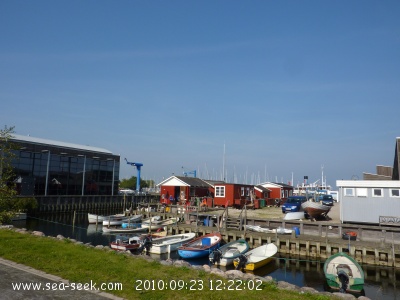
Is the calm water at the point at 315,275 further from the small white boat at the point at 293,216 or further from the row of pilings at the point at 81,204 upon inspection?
the row of pilings at the point at 81,204

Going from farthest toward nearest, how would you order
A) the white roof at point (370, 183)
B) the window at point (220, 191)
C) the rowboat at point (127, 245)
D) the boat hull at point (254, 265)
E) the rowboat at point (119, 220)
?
1. the window at point (220, 191)
2. the rowboat at point (119, 220)
3. the white roof at point (370, 183)
4. the rowboat at point (127, 245)
5. the boat hull at point (254, 265)

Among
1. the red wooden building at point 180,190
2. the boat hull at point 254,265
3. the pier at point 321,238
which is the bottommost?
the boat hull at point 254,265

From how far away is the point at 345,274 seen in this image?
669 inches

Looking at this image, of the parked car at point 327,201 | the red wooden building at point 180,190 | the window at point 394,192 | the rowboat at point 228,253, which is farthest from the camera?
the parked car at point 327,201

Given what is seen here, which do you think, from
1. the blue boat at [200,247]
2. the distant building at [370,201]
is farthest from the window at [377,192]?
the blue boat at [200,247]

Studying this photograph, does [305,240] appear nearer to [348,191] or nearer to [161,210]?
[348,191]

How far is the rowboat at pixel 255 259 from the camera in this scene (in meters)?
20.7

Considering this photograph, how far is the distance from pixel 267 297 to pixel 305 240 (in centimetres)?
1680

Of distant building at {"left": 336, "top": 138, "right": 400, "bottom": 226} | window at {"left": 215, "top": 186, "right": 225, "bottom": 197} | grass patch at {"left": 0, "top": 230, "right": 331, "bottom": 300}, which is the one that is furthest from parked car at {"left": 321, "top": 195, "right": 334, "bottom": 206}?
grass patch at {"left": 0, "top": 230, "right": 331, "bottom": 300}

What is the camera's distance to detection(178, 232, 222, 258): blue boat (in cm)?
2378

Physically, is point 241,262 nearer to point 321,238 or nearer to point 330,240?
point 330,240

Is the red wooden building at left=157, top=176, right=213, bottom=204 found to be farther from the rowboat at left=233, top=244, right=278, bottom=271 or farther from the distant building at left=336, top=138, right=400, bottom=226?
the rowboat at left=233, top=244, right=278, bottom=271

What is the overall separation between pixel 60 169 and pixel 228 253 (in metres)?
45.6

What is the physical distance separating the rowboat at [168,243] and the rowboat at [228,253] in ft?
Answer: 16.5
